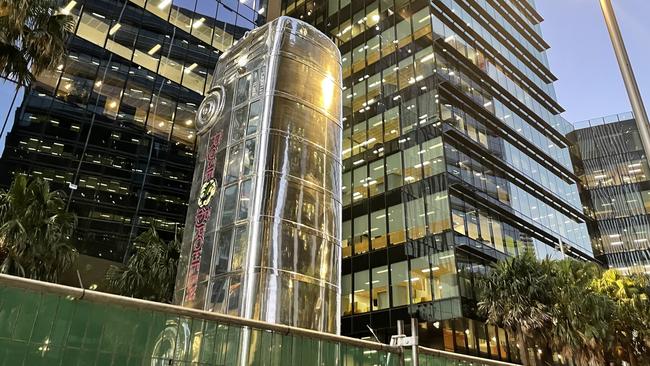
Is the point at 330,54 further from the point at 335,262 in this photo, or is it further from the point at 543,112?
the point at 543,112

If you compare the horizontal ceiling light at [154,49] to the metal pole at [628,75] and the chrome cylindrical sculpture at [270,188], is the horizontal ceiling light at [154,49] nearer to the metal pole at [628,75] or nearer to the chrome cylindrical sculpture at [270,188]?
the chrome cylindrical sculpture at [270,188]

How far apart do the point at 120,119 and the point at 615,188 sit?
178ft

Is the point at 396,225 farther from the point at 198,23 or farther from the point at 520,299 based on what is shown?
the point at 198,23

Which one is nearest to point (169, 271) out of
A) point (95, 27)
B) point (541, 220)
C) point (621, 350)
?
point (95, 27)

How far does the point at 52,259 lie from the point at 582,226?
41.6 meters

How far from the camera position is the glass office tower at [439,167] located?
27.4 m

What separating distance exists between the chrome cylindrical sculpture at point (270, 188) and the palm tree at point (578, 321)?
1367 cm

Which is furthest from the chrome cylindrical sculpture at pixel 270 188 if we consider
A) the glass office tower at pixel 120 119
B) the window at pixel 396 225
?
the window at pixel 396 225

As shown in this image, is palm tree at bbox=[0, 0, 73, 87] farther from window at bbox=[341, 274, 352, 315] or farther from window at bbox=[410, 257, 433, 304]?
window at bbox=[341, 274, 352, 315]

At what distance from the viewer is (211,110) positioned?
54.2 ft

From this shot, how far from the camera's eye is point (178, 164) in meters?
31.5

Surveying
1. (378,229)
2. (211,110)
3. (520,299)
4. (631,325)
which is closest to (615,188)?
(631,325)

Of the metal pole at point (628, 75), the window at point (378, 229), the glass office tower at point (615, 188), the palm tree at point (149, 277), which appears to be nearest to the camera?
the metal pole at point (628, 75)

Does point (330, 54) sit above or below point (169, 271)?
above
